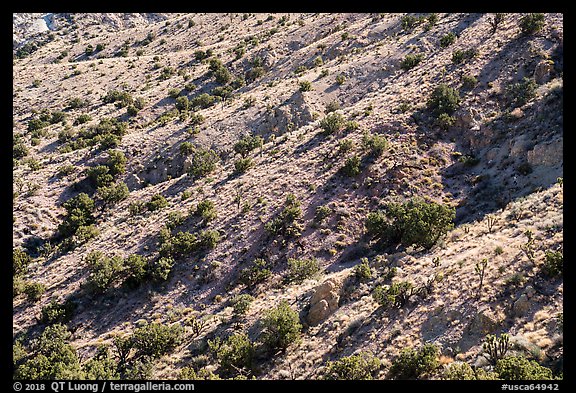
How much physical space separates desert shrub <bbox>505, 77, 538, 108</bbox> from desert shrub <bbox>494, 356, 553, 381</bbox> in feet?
82.0

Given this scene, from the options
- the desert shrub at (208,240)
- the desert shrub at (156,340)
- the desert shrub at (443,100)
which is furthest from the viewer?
the desert shrub at (443,100)

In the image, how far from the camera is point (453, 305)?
51.9ft

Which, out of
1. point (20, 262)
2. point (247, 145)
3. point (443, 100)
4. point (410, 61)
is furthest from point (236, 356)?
point (410, 61)

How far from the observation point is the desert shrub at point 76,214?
31844 millimetres

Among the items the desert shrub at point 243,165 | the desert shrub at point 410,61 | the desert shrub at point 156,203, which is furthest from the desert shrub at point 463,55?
the desert shrub at point 156,203

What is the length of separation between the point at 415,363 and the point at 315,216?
14321mm

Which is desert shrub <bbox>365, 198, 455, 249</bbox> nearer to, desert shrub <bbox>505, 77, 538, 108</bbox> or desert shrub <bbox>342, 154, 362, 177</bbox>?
desert shrub <bbox>342, 154, 362, 177</bbox>

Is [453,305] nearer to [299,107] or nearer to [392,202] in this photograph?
[392,202]

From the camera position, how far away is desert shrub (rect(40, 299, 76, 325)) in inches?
903

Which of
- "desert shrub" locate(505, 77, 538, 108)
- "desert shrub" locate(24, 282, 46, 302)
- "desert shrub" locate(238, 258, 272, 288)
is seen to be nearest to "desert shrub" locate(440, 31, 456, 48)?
"desert shrub" locate(505, 77, 538, 108)

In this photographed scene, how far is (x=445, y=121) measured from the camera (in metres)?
30.9

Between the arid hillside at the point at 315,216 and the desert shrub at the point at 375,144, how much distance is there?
305 millimetres

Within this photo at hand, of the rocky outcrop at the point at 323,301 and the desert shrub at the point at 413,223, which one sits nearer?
the rocky outcrop at the point at 323,301

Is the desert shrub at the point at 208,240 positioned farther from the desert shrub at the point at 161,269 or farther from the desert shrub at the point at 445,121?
the desert shrub at the point at 445,121
